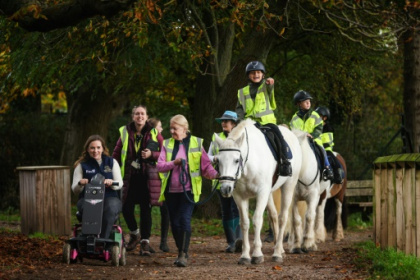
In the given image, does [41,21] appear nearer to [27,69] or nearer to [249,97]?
[249,97]

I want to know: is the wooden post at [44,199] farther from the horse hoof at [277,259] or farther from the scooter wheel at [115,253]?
the horse hoof at [277,259]

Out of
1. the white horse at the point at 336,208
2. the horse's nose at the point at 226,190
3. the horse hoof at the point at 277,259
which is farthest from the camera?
the white horse at the point at 336,208

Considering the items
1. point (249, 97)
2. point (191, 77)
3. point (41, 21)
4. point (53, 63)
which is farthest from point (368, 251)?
point (191, 77)

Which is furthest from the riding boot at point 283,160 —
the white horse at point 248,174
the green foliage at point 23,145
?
the green foliage at point 23,145

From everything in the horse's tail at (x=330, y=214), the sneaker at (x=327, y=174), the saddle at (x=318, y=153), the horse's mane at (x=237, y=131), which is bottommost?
the horse's tail at (x=330, y=214)

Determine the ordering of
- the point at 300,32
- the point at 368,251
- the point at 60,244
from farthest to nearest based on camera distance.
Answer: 1. the point at 300,32
2. the point at 60,244
3. the point at 368,251

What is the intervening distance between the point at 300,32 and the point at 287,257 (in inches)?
434

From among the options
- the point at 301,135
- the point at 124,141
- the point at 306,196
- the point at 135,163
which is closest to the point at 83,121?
the point at 306,196

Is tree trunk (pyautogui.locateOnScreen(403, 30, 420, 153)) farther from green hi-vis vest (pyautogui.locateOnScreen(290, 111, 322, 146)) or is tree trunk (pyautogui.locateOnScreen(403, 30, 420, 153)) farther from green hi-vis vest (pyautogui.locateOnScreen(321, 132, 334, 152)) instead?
green hi-vis vest (pyautogui.locateOnScreen(290, 111, 322, 146))

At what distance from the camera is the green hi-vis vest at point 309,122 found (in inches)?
579

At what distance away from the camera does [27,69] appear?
62.5ft

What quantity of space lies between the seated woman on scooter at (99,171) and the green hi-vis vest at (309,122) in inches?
167

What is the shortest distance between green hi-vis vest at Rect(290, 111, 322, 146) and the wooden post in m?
4.25

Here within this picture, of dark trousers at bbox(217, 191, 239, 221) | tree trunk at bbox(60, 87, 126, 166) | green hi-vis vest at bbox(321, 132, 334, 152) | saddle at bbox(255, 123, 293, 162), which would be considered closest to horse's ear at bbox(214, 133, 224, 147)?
saddle at bbox(255, 123, 293, 162)
